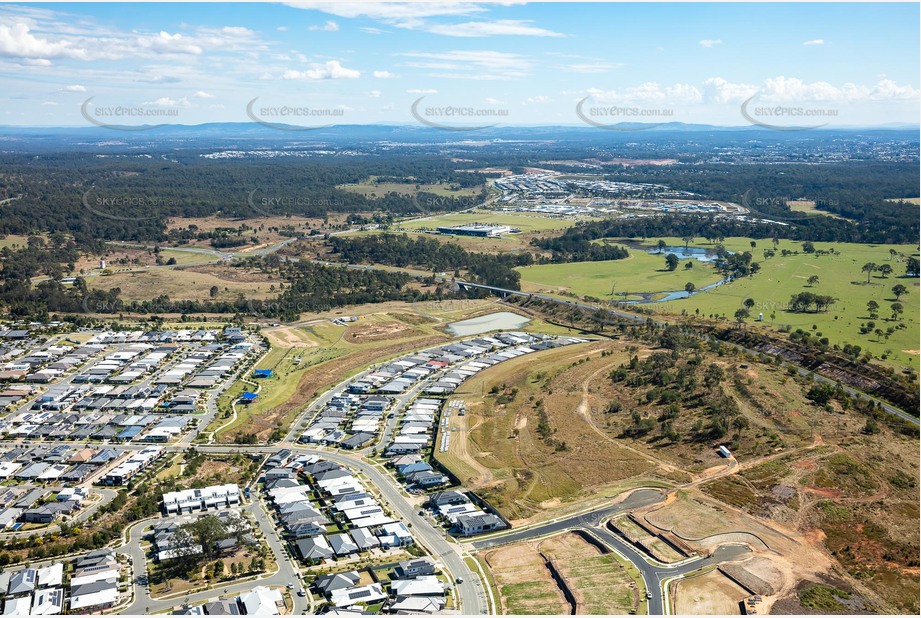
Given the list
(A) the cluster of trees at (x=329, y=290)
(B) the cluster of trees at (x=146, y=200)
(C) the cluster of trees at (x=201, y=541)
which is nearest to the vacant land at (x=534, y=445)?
(C) the cluster of trees at (x=201, y=541)

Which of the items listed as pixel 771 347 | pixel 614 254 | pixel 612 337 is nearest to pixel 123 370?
pixel 612 337

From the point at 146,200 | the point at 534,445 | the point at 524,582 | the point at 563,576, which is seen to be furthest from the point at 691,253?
the point at 146,200

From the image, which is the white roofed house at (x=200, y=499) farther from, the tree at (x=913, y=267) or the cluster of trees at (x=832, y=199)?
the cluster of trees at (x=832, y=199)

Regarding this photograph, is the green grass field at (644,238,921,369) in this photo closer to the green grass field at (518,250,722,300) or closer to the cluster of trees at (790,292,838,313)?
the cluster of trees at (790,292,838,313)

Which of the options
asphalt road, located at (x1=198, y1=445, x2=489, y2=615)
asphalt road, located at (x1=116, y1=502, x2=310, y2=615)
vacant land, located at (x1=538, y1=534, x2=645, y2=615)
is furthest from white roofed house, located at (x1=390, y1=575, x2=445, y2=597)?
vacant land, located at (x1=538, y1=534, x2=645, y2=615)

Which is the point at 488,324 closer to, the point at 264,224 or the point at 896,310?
the point at 896,310

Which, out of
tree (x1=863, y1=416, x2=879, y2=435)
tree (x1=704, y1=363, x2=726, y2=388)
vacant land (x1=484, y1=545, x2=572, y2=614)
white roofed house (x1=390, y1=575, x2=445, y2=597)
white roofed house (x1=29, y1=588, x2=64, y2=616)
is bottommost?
vacant land (x1=484, y1=545, x2=572, y2=614)
